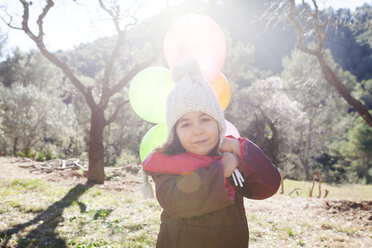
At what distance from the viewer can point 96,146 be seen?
7922 millimetres

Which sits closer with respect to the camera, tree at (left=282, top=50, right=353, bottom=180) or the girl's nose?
the girl's nose

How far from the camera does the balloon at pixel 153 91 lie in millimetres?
2561

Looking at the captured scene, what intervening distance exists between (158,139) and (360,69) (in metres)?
43.5

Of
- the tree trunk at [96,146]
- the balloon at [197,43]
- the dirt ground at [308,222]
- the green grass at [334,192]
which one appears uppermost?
the balloon at [197,43]

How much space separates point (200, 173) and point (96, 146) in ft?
23.7

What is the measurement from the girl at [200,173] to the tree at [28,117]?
733 inches

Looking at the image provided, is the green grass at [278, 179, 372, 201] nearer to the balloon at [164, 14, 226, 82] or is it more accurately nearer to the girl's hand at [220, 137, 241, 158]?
the balloon at [164, 14, 226, 82]

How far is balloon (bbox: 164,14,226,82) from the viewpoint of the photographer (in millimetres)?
2531

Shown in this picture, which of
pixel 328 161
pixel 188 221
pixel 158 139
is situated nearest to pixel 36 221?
pixel 158 139

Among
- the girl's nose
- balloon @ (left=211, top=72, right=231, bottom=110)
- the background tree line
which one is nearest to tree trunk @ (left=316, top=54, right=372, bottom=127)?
balloon @ (left=211, top=72, right=231, bottom=110)

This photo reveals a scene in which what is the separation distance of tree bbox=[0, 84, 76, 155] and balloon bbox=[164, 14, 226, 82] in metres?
17.8

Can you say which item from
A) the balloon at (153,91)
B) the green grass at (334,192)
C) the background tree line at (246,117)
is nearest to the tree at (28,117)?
the background tree line at (246,117)

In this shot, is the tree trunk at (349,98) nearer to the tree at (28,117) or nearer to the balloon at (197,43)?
the balloon at (197,43)

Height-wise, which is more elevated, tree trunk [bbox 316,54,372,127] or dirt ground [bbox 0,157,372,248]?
tree trunk [bbox 316,54,372,127]
